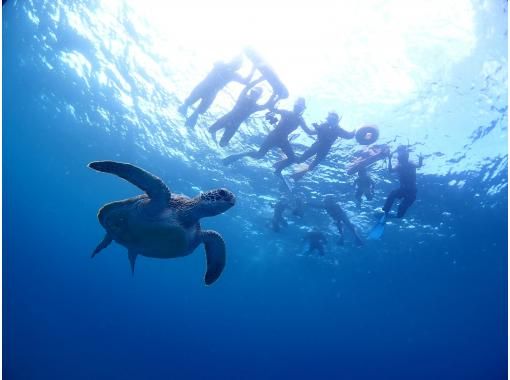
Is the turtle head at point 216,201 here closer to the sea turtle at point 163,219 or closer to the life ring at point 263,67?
the sea turtle at point 163,219

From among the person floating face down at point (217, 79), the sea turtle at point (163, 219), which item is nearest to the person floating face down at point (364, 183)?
the person floating face down at point (217, 79)

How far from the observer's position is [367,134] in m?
11.2

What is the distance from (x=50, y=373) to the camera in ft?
124

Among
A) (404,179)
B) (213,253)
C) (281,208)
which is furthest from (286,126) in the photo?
(281,208)

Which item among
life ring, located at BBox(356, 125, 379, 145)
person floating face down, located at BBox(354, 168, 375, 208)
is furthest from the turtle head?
person floating face down, located at BBox(354, 168, 375, 208)

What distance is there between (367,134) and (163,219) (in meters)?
8.48

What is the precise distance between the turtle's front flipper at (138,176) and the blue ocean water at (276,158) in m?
6.61

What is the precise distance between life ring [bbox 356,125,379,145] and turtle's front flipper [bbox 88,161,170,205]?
26.2 feet

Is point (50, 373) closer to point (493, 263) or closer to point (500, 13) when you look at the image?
point (493, 263)

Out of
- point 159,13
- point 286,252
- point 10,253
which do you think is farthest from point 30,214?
point 159,13

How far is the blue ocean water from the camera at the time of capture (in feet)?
33.3

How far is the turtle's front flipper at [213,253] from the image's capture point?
18.0 feet

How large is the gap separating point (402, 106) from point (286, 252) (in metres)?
21.5

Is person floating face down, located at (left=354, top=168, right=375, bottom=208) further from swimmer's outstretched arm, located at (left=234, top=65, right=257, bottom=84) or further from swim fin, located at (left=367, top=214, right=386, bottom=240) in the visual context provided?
swimmer's outstretched arm, located at (left=234, top=65, right=257, bottom=84)
